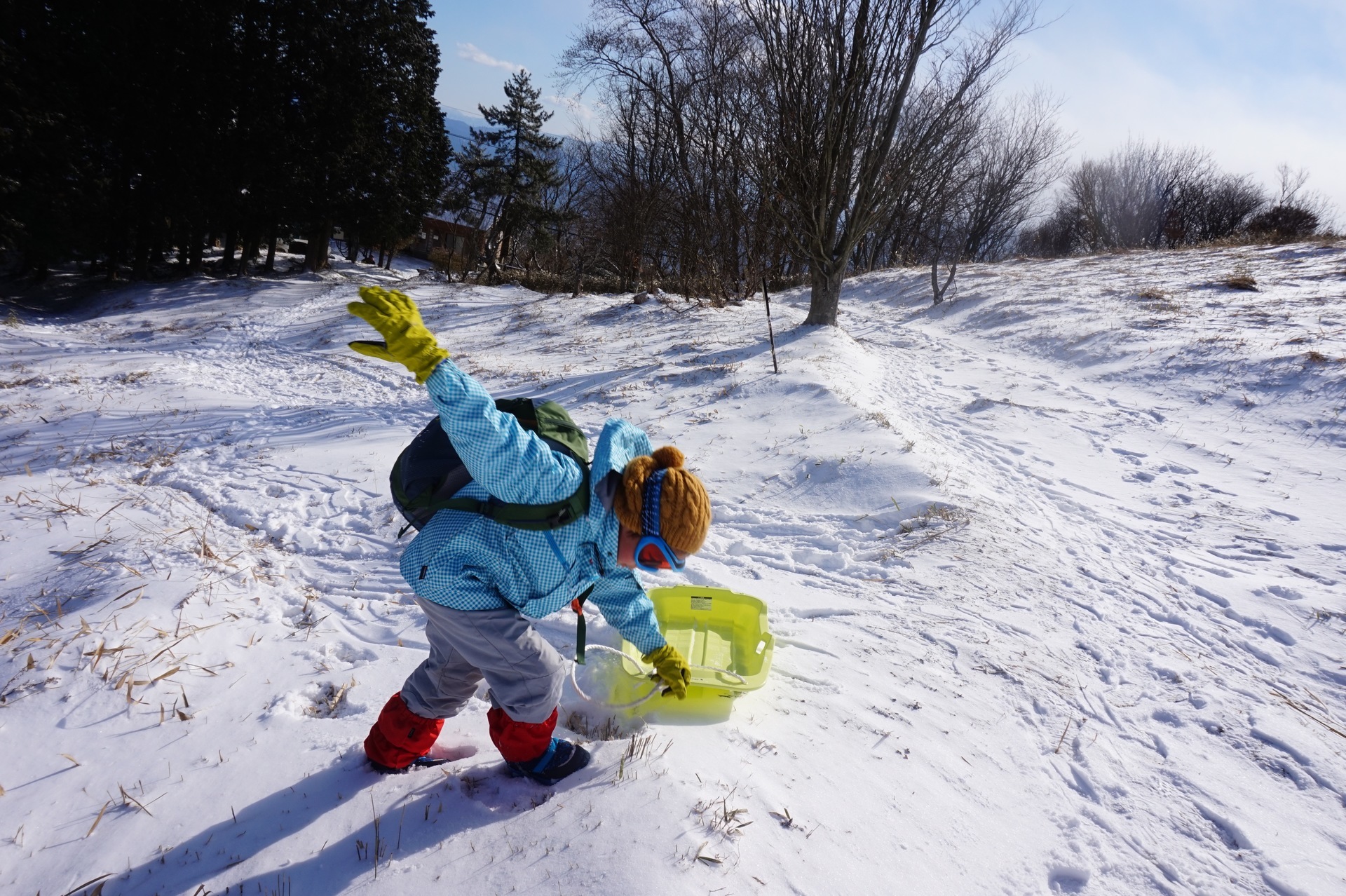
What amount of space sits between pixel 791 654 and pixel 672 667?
883mm

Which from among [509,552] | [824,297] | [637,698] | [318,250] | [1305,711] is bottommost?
[637,698]

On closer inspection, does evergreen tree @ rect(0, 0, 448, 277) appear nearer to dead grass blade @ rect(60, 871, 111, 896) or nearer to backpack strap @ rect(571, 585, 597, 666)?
dead grass blade @ rect(60, 871, 111, 896)

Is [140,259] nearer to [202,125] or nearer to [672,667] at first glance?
[202,125]

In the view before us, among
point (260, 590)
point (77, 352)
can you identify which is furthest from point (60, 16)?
point (260, 590)

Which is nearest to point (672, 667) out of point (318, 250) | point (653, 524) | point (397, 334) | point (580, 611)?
point (580, 611)

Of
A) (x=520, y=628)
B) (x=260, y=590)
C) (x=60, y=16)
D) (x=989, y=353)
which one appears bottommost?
(x=260, y=590)

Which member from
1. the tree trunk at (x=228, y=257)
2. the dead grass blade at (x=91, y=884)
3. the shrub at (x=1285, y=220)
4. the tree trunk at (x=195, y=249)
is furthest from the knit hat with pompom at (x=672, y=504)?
the shrub at (x=1285, y=220)

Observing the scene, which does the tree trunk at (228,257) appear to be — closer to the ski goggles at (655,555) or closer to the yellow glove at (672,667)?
the yellow glove at (672,667)

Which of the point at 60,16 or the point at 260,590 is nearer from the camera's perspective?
the point at 260,590

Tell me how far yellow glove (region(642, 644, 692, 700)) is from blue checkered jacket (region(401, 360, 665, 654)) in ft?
1.77

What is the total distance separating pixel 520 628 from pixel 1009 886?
169 cm

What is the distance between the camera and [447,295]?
1656 cm

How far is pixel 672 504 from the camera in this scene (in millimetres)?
1778

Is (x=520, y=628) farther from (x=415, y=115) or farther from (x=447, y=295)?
(x=415, y=115)
